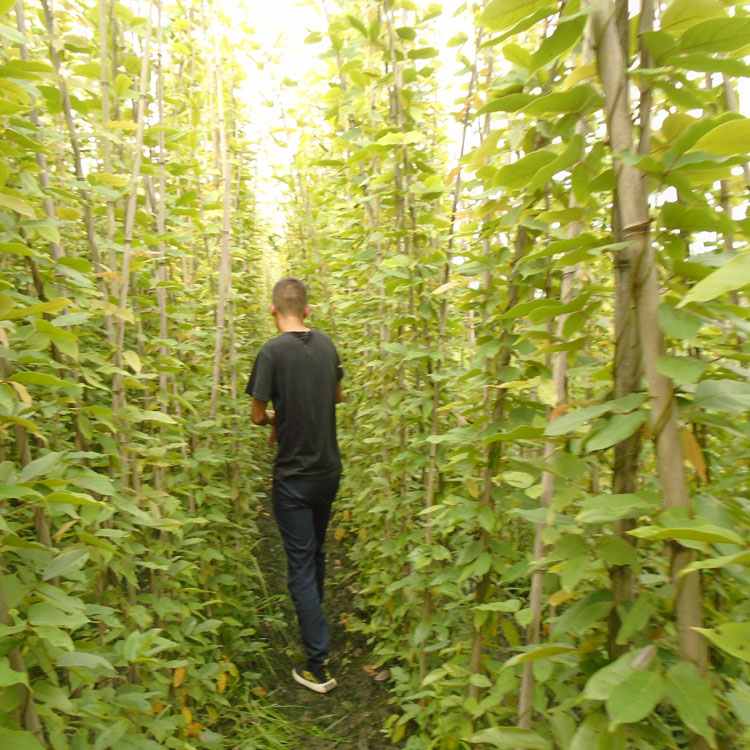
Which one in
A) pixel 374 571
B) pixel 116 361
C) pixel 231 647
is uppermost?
pixel 116 361

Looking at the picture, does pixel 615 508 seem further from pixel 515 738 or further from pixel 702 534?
pixel 515 738

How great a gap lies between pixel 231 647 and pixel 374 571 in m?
0.85

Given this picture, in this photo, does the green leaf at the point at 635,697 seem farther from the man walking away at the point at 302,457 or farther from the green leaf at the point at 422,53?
the man walking away at the point at 302,457

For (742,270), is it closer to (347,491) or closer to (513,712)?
(513,712)

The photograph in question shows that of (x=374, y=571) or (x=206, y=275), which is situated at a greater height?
(x=206, y=275)

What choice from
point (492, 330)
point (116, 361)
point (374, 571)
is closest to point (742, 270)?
point (492, 330)

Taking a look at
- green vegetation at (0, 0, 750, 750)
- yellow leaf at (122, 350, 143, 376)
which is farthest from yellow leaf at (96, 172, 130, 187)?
yellow leaf at (122, 350, 143, 376)

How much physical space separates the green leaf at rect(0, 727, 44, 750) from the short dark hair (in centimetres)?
240

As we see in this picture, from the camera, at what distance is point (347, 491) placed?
14.1 ft

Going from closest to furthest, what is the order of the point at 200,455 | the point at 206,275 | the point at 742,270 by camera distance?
the point at 742,270 → the point at 200,455 → the point at 206,275

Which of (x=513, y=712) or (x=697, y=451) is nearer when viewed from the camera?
(x=697, y=451)

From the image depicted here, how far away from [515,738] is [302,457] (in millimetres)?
2010

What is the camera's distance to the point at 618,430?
0.81 m

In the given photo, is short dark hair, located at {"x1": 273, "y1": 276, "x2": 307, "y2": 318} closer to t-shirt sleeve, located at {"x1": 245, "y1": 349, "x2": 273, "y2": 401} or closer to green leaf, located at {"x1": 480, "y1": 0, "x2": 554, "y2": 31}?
t-shirt sleeve, located at {"x1": 245, "y1": 349, "x2": 273, "y2": 401}
